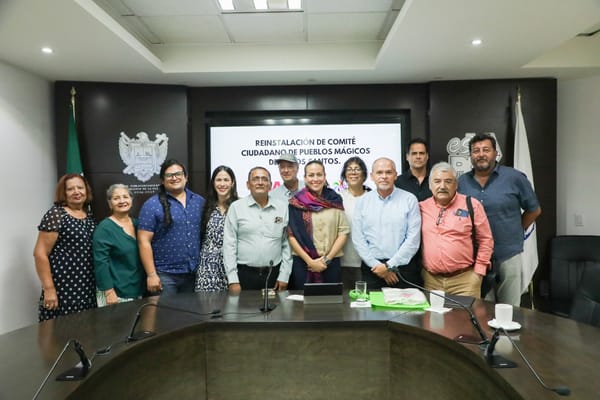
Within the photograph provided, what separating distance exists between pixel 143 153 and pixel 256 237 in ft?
6.54

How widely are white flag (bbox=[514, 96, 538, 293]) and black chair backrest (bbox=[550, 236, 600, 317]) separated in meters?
0.20

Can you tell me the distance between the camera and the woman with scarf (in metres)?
2.99

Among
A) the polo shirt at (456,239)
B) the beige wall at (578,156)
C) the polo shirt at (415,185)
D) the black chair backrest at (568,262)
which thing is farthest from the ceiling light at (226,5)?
the black chair backrest at (568,262)

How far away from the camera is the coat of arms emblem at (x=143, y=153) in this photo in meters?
4.29

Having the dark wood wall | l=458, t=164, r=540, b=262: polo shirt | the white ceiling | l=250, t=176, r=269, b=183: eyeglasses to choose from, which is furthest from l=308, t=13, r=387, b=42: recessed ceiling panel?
l=458, t=164, r=540, b=262: polo shirt

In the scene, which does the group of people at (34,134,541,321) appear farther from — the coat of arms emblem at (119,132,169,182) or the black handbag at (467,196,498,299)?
the coat of arms emblem at (119,132,169,182)

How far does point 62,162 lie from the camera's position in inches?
167

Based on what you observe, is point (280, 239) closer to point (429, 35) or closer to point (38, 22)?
point (429, 35)

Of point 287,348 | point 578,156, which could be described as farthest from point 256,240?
point 578,156

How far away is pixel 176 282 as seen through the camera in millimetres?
3102

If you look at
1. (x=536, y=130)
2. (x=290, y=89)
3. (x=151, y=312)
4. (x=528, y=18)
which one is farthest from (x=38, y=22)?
(x=536, y=130)

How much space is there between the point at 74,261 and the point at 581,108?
4.86m

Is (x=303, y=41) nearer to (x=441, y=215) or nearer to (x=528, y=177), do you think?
(x=441, y=215)

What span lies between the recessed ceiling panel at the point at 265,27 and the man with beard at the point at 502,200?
1757 mm
